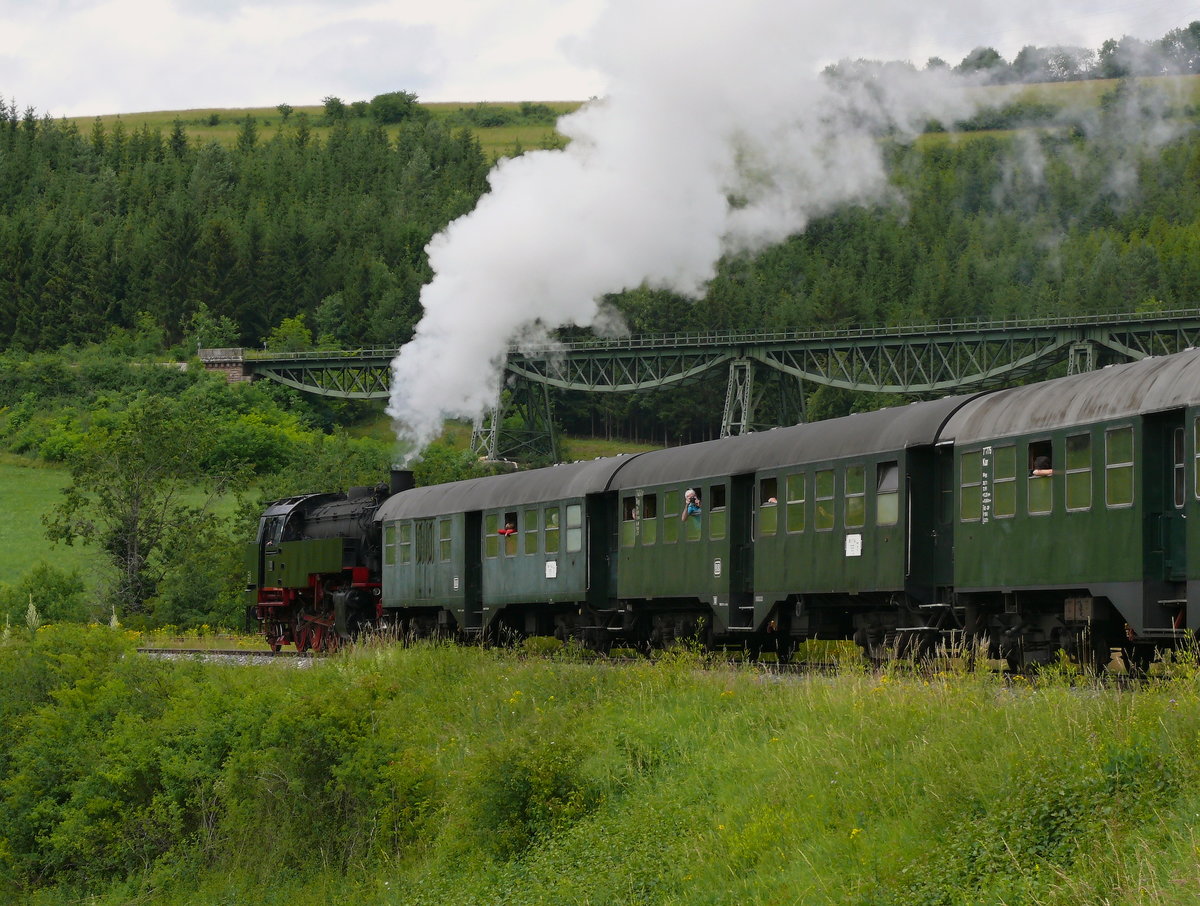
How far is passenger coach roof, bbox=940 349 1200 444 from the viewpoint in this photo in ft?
51.5

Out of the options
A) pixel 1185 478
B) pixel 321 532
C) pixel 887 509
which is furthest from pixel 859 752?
pixel 321 532

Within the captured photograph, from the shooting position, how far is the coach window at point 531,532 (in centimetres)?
2909

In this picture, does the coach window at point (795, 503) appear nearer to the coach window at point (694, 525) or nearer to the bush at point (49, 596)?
the coach window at point (694, 525)

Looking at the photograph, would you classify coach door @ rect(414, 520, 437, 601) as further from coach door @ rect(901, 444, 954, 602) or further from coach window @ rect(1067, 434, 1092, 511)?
coach window @ rect(1067, 434, 1092, 511)

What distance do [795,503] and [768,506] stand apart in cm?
72

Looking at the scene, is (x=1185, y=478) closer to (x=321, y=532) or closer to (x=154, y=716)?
(x=154, y=716)

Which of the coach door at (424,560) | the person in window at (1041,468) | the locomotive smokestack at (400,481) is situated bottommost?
the coach door at (424,560)

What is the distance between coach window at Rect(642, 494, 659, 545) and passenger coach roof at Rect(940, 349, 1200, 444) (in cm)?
708

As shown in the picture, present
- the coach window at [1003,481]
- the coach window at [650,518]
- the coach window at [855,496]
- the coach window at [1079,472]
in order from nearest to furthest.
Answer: the coach window at [1079,472]
the coach window at [1003,481]
the coach window at [855,496]
the coach window at [650,518]

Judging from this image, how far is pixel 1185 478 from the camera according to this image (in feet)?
50.9

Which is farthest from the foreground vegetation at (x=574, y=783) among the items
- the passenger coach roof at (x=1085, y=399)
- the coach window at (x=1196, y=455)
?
the passenger coach roof at (x=1085, y=399)

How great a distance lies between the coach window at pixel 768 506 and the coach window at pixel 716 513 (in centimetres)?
83

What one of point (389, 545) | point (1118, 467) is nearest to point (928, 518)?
point (1118, 467)

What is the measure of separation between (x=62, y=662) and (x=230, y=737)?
6.77m
